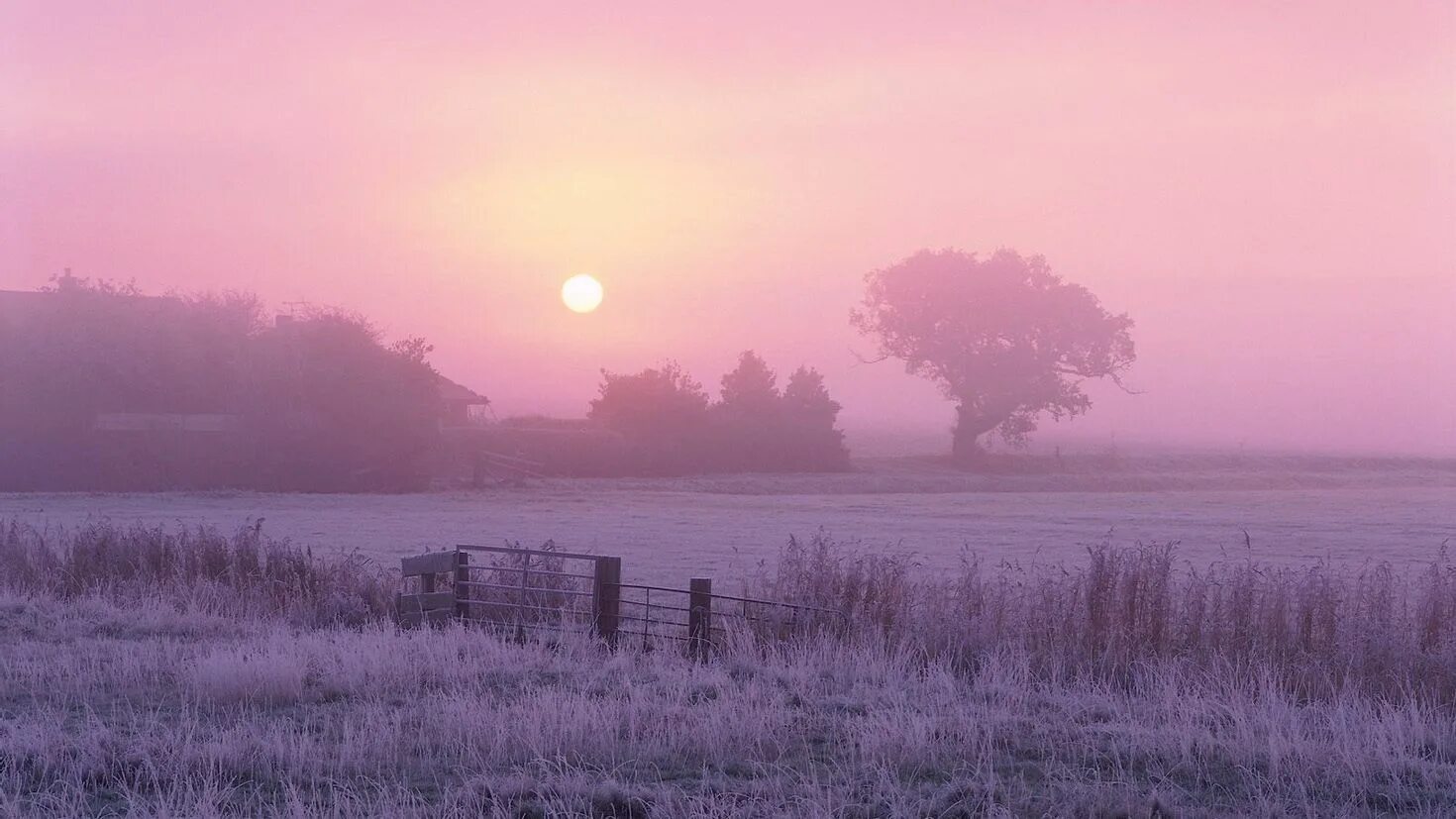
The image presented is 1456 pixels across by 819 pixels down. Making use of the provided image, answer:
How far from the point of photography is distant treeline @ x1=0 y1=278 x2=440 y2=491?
4278cm

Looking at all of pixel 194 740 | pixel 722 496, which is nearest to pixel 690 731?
pixel 194 740

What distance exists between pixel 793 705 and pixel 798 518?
3140cm

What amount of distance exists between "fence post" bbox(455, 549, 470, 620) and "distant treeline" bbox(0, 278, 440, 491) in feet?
113

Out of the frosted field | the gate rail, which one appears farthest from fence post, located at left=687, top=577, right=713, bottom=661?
the frosted field

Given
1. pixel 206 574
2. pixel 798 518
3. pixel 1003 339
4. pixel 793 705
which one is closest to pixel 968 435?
pixel 1003 339

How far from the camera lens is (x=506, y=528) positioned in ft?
106

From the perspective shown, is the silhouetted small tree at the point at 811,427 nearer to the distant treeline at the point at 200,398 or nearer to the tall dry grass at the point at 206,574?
the distant treeline at the point at 200,398

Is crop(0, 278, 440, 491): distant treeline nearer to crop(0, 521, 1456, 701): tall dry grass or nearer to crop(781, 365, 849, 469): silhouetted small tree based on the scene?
crop(781, 365, 849, 469): silhouetted small tree

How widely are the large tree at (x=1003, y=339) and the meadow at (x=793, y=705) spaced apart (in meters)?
56.3

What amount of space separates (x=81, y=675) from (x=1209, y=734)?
26.7ft

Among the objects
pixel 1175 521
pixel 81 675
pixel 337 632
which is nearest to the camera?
pixel 81 675

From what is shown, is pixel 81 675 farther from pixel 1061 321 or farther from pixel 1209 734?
pixel 1061 321

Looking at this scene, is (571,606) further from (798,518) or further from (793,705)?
(798,518)

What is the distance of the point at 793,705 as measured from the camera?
8.75 m
